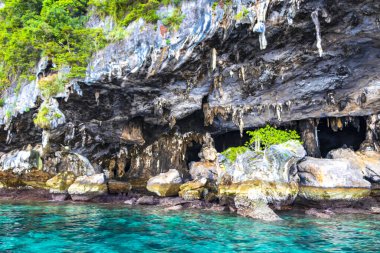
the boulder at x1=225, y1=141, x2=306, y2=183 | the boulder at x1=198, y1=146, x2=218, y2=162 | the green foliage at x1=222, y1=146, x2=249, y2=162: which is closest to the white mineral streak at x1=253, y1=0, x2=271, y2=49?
the boulder at x1=225, y1=141, x2=306, y2=183

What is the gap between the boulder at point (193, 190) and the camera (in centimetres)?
1905

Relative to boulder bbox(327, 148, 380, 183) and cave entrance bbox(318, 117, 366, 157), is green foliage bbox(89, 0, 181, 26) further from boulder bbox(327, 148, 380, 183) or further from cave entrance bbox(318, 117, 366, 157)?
cave entrance bbox(318, 117, 366, 157)

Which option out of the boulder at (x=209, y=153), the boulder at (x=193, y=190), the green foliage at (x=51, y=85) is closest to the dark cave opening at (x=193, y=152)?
the boulder at (x=209, y=153)

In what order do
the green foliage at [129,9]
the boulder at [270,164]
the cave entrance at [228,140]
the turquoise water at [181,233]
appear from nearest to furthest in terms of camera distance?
the turquoise water at [181,233], the boulder at [270,164], the green foliage at [129,9], the cave entrance at [228,140]

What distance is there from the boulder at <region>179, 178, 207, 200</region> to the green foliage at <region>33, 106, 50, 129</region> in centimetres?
990

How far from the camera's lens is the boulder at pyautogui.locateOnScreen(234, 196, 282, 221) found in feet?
40.1

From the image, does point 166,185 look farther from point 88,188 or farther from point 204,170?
point 88,188

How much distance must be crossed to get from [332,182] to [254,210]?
5.59 metres

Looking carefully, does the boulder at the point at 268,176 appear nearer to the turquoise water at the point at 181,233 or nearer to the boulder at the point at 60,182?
the turquoise water at the point at 181,233

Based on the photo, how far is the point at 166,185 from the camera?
21141 mm

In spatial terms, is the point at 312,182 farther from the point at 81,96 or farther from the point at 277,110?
the point at 81,96

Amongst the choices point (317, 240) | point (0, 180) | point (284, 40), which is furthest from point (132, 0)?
point (0, 180)

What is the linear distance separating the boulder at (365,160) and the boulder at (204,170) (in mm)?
9039

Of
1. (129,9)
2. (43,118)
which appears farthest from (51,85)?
(129,9)
